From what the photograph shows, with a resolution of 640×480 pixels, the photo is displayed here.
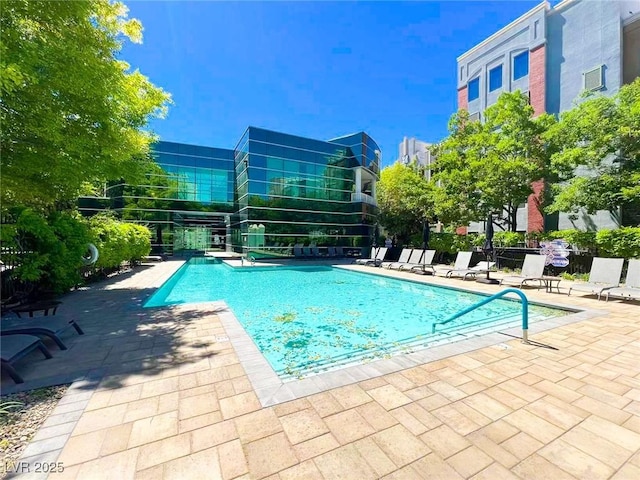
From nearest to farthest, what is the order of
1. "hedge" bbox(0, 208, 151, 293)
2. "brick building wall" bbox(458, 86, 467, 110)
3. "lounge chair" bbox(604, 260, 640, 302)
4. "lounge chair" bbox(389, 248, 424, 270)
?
"hedge" bbox(0, 208, 151, 293) → "lounge chair" bbox(604, 260, 640, 302) → "lounge chair" bbox(389, 248, 424, 270) → "brick building wall" bbox(458, 86, 467, 110)

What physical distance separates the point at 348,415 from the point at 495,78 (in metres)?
26.3

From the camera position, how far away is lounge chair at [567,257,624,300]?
7.77 metres

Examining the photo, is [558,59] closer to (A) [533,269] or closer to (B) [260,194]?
(A) [533,269]

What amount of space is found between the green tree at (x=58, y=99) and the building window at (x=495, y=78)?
23532 mm

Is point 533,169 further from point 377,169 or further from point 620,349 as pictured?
point 377,169

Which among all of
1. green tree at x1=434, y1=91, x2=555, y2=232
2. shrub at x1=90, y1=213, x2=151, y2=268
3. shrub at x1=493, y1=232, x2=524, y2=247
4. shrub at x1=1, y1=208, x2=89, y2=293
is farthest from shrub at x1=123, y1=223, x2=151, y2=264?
shrub at x1=493, y1=232, x2=524, y2=247

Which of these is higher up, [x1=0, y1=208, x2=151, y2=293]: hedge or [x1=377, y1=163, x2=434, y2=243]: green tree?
[x1=377, y1=163, x2=434, y2=243]: green tree

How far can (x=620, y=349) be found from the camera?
4.10 meters

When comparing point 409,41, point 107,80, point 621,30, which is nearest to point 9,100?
point 107,80

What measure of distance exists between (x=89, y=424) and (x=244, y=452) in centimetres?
148

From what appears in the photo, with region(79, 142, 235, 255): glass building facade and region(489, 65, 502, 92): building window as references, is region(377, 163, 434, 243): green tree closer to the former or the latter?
region(489, 65, 502, 92): building window

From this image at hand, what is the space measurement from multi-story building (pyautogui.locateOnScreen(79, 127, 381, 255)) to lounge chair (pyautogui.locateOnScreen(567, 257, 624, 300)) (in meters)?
→ 17.5

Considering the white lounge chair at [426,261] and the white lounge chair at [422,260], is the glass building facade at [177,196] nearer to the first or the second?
the white lounge chair at [422,260]

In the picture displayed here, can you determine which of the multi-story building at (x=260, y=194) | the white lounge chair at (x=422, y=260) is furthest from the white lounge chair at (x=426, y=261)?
the multi-story building at (x=260, y=194)
